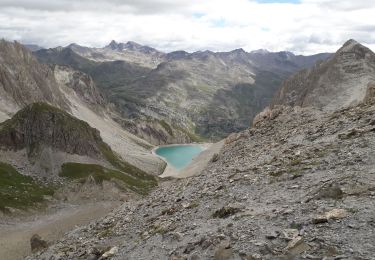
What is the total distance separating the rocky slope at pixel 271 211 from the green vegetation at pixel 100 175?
8216 centimetres

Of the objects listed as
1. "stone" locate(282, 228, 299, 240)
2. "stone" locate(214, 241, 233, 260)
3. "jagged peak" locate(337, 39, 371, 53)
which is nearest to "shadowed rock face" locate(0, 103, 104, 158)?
"jagged peak" locate(337, 39, 371, 53)

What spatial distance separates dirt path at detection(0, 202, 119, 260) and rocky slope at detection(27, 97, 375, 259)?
30038 mm

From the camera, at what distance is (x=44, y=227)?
92.6 m

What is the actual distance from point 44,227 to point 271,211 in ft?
239

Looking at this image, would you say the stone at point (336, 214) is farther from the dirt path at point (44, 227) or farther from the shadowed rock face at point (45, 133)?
the shadowed rock face at point (45, 133)

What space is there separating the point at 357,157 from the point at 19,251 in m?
55.3

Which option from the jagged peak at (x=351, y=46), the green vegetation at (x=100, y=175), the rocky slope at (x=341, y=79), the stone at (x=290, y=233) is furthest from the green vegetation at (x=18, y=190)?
the stone at (x=290, y=233)

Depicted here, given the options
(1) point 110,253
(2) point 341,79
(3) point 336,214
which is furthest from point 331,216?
(2) point 341,79

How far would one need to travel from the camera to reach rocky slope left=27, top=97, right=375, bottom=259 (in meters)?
23.2

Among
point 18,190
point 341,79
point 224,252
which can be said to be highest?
point 341,79

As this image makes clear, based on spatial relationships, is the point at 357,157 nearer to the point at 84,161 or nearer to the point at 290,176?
the point at 290,176

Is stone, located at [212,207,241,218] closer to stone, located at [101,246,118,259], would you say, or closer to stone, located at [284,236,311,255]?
stone, located at [101,246,118,259]

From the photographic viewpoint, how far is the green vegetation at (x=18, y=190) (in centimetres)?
10306

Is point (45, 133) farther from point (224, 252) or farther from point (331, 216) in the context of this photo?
point (331, 216)
